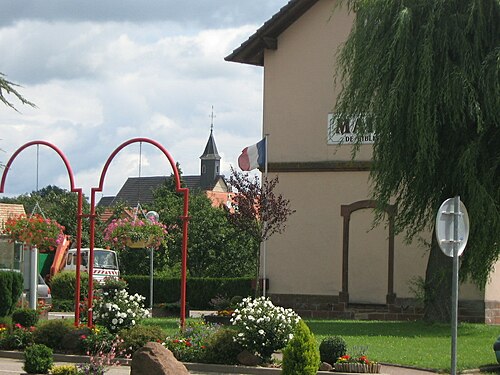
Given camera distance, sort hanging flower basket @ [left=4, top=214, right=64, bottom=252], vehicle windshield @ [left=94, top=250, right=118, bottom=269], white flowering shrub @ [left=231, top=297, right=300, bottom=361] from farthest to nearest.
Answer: vehicle windshield @ [left=94, top=250, right=118, bottom=269], hanging flower basket @ [left=4, top=214, right=64, bottom=252], white flowering shrub @ [left=231, top=297, right=300, bottom=361]

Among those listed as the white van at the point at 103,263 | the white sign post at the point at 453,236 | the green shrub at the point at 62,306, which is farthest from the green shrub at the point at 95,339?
the white van at the point at 103,263

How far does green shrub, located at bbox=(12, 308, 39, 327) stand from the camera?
23312 millimetres

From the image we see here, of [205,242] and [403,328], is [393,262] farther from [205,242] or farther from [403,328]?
[205,242]

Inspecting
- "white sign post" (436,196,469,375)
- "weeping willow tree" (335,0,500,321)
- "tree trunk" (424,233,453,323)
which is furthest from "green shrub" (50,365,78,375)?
"tree trunk" (424,233,453,323)

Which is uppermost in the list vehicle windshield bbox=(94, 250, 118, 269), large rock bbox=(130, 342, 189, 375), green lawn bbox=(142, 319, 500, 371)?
vehicle windshield bbox=(94, 250, 118, 269)

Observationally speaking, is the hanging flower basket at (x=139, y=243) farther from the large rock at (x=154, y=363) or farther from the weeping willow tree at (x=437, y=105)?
the large rock at (x=154, y=363)

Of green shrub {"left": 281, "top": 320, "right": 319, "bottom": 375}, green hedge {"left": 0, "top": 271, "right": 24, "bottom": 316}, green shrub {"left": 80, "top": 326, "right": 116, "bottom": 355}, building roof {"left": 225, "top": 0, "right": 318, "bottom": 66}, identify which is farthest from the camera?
building roof {"left": 225, "top": 0, "right": 318, "bottom": 66}

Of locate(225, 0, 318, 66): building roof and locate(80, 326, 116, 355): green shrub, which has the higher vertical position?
locate(225, 0, 318, 66): building roof

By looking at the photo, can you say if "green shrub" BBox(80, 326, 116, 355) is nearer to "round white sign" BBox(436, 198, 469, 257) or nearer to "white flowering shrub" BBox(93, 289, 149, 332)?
"white flowering shrub" BBox(93, 289, 149, 332)

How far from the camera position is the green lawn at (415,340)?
20156mm

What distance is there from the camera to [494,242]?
25.8 meters

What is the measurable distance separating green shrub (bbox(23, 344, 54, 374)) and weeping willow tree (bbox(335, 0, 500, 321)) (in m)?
11.6

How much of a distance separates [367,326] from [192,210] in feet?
99.0

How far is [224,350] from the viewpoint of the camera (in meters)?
19.7
